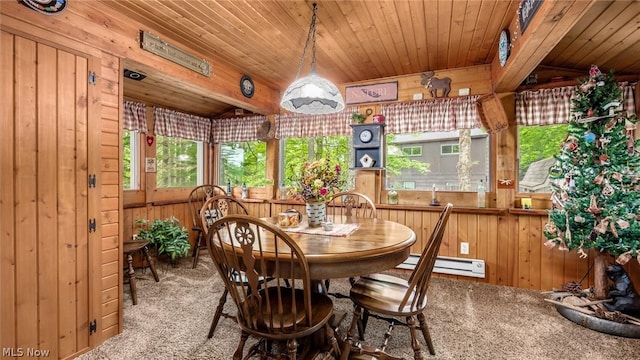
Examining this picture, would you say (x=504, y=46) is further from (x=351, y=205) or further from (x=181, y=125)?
(x=181, y=125)

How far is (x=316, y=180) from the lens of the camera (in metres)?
2.00

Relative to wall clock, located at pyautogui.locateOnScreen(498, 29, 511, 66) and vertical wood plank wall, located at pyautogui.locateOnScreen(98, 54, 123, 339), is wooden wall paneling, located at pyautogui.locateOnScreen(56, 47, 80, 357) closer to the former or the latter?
vertical wood plank wall, located at pyautogui.locateOnScreen(98, 54, 123, 339)

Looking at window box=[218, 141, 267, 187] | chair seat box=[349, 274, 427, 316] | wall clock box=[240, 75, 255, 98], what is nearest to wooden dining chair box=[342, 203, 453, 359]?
chair seat box=[349, 274, 427, 316]

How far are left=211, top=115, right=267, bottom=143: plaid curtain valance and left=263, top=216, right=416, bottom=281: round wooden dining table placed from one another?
2.74 metres

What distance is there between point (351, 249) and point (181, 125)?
3689 millimetres

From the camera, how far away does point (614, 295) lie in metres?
2.25

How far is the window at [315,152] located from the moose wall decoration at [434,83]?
1.15 metres

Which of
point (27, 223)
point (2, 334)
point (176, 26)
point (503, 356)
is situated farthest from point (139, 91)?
point (503, 356)

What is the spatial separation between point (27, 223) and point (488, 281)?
383cm

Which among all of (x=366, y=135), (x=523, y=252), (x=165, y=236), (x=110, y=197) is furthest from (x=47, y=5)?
(x=523, y=252)

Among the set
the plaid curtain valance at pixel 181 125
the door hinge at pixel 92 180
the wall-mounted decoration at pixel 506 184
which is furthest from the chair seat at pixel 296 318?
the plaid curtain valance at pixel 181 125

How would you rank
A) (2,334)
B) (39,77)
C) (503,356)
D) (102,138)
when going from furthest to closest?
1. (102,138)
2. (503,356)
3. (39,77)
4. (2,334)

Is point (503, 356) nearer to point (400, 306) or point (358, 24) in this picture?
point (400, 306)

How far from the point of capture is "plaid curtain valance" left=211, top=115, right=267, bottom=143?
4379 mm
